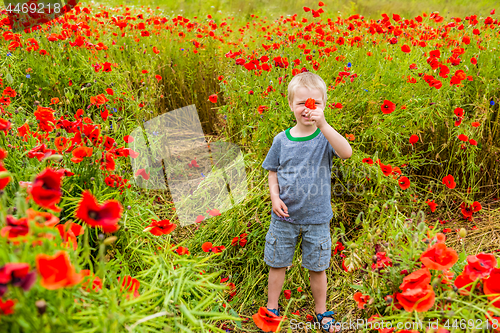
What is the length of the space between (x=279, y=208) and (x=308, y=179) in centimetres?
22

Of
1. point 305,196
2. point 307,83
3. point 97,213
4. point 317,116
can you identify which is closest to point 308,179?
point 305,196

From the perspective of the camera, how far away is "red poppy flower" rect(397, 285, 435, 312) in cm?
90

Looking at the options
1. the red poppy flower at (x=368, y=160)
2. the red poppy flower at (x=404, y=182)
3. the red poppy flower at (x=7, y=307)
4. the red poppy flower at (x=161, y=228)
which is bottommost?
the red poppy flower at (x=404, y=182)

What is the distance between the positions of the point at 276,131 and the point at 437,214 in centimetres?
155

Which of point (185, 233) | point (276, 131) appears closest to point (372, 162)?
point (276, 131)

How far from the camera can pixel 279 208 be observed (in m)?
1.66

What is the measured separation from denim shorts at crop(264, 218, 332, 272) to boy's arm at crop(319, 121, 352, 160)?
42 centimetres

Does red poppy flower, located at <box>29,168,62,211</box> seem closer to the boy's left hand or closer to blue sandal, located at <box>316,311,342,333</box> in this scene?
the boy's left hand

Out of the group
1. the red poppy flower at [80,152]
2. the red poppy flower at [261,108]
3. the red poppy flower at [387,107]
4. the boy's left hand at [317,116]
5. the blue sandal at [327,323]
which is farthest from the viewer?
the red poppy flower at [261,108]

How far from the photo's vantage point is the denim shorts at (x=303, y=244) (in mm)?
1688

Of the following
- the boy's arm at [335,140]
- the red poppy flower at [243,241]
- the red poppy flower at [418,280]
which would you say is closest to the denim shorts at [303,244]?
the red poppy flower at [243,241]

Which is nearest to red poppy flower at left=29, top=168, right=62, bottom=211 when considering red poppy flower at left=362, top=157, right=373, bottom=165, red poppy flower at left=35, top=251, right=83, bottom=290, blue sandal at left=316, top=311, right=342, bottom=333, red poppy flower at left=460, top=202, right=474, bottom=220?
red poppy flower at left=35, top=251, right=83, bottom=290

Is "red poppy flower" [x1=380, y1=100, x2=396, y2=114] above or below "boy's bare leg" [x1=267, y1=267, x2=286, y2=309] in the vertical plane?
above

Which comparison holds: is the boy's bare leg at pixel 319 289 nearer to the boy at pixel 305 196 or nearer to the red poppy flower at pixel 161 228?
the boy at pixel 305 196
